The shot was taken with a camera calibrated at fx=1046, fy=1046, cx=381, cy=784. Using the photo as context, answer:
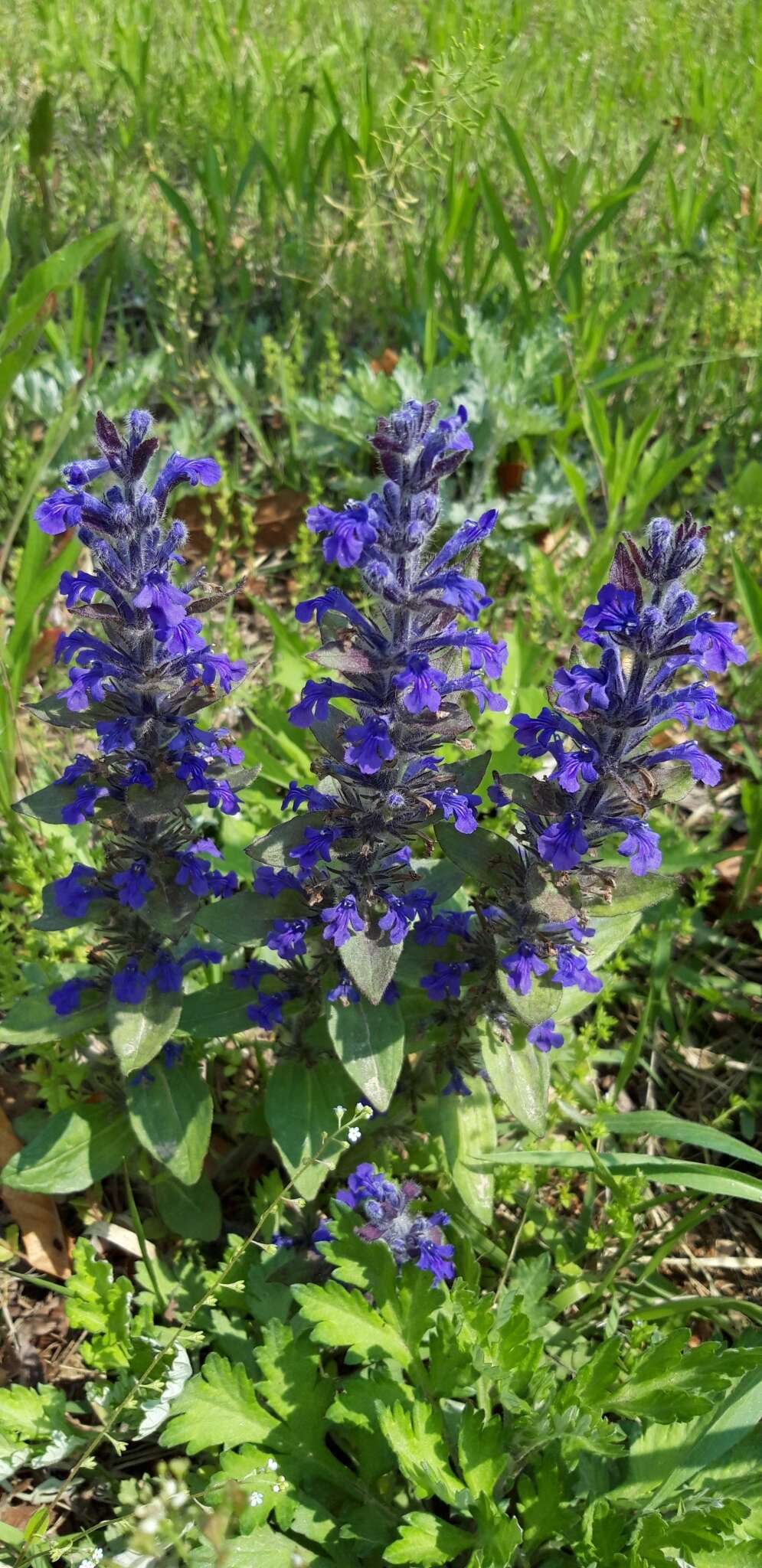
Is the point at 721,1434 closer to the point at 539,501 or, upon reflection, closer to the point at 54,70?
the point at 539,501

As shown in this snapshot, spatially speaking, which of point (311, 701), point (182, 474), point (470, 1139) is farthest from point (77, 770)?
point (470, 1139)

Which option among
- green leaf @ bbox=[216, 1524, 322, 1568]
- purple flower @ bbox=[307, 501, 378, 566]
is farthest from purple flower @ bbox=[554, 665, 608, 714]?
green leaf @ bbox=[216, 1524, 322, 1568]

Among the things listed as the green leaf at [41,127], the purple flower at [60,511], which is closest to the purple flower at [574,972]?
the purple flower at [60,511]

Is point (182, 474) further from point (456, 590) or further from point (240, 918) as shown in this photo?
point (240, 918)

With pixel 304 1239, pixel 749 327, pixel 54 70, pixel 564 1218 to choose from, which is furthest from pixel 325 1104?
pixel 54 70

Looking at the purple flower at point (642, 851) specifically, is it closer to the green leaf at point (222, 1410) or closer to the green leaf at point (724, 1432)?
the green leaf at point (724, 1432)
